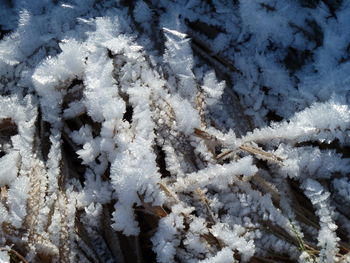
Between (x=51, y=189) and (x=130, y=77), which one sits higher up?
(x=130, y=77)

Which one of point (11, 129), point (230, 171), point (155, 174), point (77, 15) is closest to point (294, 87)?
point (230, 171)

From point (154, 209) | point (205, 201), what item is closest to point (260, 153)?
point (205, 201)

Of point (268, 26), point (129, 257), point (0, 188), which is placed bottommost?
point (129, 257)

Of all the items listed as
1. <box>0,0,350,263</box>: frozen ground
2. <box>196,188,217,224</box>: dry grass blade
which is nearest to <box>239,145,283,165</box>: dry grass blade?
<box>0,0,350,263</box>: frozen ground

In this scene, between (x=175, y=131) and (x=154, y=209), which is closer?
(x=154, y=209)

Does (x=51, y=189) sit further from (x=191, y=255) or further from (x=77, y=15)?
(x=77, y=15)

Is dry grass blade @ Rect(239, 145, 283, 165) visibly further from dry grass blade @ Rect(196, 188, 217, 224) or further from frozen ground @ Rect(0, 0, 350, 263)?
dry grass blade @ Rect(196, 188, 217, 224)

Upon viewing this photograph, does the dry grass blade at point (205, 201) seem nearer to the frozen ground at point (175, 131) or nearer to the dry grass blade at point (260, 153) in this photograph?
the frozen ground at point (175, 131)

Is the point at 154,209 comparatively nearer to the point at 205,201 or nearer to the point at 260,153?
the point at 205,201
